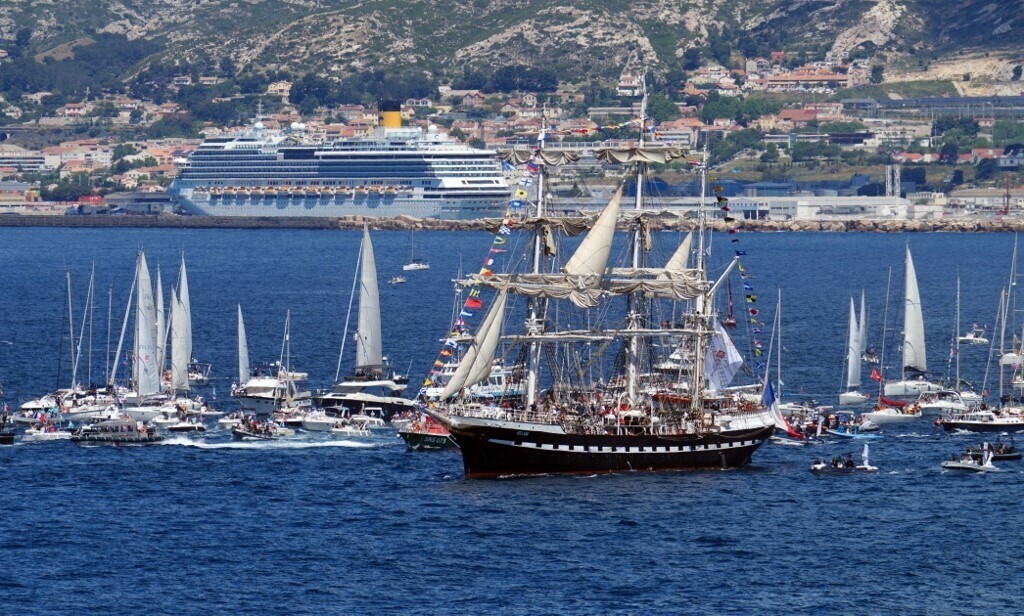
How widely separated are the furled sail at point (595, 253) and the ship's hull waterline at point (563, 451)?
552 centimetres

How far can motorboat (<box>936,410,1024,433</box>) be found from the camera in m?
71.1

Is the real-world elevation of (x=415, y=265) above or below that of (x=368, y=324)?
below

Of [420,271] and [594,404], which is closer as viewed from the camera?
[594,404]

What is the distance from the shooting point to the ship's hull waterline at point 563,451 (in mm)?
60188

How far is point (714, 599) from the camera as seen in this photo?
47219mm

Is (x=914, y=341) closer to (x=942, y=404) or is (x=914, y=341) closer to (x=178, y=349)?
(x=942, y=404)

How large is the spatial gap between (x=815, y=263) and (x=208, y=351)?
82.7m

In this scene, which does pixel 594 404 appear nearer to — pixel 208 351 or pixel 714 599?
pixel 714 599

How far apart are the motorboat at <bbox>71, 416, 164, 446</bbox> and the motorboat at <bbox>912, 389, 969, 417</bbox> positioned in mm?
27240

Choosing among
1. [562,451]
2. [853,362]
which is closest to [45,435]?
[562,451]

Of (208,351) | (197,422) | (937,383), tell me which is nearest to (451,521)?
(197,422)

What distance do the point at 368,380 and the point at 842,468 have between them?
24097mm

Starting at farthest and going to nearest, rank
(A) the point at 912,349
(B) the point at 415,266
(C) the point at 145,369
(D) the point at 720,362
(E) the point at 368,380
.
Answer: (B) the point at 415,266 → (A) the point at 912,349 → (E) the point at 368,380 → (C) the point at 145,369 → (D) the point at 720,362

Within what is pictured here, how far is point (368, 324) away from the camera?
83688 millimetres
